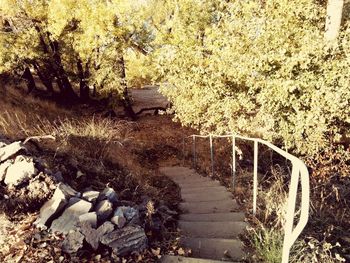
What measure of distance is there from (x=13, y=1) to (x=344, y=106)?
1350 cm

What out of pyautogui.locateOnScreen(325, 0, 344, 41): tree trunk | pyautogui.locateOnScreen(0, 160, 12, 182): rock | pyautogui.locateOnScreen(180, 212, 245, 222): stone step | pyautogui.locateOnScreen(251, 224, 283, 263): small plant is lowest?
pyautogui.locateOnScreen(180, 212, 245, 222): stone step

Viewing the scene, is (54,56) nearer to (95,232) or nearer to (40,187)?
(40,187)

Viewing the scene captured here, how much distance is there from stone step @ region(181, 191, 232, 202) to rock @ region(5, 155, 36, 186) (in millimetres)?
3236

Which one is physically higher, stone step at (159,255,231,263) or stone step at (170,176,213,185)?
stone step at (159,255,231,263)

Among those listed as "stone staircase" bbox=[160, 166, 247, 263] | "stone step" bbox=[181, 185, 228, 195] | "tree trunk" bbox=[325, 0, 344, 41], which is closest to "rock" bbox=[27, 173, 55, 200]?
"stone staircase" bbox=[160, 166, 247, 263]

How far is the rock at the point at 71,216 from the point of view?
4320mm

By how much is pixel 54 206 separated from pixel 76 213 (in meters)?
0.29

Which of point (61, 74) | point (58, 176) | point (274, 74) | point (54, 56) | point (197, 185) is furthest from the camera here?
point (61, 74)

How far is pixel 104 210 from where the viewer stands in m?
4.52

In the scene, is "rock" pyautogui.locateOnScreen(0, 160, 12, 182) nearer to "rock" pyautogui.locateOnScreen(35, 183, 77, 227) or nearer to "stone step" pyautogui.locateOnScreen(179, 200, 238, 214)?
"rock" pyautogui.locateOnScreen(35, 183, 77, 227)

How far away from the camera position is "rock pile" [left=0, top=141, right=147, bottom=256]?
13.5ft

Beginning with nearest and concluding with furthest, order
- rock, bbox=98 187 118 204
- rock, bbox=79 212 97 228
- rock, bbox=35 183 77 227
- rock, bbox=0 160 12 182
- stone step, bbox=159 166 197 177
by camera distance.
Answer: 1. rock, bbox=79 212 97 228
2. rock, bbox=35 183 77 227
3. rock, bbox=98 187 118 204
4. rock, bbox=0 160 12 182
5. stone step, bbox=159 166 197 177

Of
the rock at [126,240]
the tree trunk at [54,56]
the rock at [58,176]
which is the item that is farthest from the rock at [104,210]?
the tree trunk at [54,56]

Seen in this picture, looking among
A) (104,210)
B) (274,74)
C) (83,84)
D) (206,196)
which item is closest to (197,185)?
(206,196)
